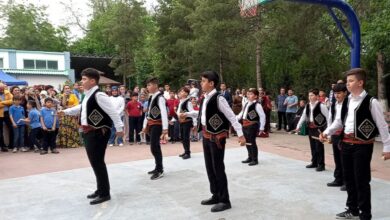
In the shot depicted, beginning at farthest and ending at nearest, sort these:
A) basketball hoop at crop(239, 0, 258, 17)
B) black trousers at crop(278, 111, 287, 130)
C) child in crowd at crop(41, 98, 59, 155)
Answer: black trousers at crop(278, 111, 287, 130), child in crowd at crop(41, 98, 59, 155), basketball hoop at crop(239, 0, 258, 17)

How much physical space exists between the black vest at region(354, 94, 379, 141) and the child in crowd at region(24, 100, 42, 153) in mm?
8842

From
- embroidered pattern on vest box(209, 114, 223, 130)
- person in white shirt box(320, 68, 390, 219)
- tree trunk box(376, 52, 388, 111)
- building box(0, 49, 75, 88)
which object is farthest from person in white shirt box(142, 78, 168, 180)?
building box(0, 49, 75, 88)

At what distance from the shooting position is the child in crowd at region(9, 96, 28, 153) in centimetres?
1108

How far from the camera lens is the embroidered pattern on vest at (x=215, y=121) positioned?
5488 millimetres

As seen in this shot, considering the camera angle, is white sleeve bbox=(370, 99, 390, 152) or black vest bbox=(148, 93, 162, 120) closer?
white sleeve bbox=(370, 99, 390, 152)

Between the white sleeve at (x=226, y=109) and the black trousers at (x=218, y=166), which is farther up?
the white sleeve at (x=226, y=109)

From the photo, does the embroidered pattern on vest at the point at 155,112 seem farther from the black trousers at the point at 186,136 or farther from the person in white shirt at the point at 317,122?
the person in white shirt at the point at 317,122

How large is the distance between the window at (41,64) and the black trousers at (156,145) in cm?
3231

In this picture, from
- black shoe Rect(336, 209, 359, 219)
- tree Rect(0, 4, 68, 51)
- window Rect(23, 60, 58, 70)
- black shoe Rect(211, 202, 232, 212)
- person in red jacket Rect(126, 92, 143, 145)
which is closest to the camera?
black shoe Rect(336, 209, 359, 219)

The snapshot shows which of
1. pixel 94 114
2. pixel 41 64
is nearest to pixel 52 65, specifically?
pixel 41 64

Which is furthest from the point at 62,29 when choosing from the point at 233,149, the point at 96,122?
the point at 96,122

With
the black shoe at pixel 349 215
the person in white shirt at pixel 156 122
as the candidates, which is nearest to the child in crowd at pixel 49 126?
the person in white shirt at pixel 156 122

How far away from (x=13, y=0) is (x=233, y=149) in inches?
1876

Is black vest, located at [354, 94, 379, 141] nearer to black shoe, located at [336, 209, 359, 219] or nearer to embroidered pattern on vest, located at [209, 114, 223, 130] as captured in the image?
black shoe, located at [336, 209, 359, 219]
